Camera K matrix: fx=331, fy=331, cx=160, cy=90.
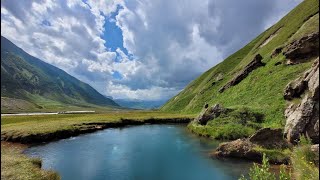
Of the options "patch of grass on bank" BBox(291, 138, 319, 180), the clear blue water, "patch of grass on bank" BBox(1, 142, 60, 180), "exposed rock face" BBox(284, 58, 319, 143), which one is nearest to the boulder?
the clear blue water

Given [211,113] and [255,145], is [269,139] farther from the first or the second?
[211,113]

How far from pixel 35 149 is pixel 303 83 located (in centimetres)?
4949

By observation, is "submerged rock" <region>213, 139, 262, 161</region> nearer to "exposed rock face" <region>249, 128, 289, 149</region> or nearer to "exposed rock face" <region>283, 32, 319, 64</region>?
"exposed rock face" <region>249, 128, 289, 149</region>

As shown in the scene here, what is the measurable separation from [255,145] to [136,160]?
1892 cm

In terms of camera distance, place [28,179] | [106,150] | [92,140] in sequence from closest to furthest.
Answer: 1. [28,179]
2. [106,150]
3. [92,140]

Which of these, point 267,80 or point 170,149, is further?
point 267,80

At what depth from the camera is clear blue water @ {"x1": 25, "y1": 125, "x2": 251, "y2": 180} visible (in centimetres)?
4368

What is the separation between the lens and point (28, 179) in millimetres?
33094

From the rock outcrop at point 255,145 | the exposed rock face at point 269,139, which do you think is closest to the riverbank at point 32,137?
the rock outcrop at point 255,145

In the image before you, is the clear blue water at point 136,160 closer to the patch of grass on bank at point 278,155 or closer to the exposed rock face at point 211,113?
the patch of grass on bank at point 278,155

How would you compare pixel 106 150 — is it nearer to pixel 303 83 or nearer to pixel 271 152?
pixel 271 152

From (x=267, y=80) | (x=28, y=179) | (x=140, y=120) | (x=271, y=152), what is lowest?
(x=28, y=179)

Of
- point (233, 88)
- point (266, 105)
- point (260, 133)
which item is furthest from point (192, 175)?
point (233, 88)

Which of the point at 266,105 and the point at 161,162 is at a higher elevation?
the point at 266,105
